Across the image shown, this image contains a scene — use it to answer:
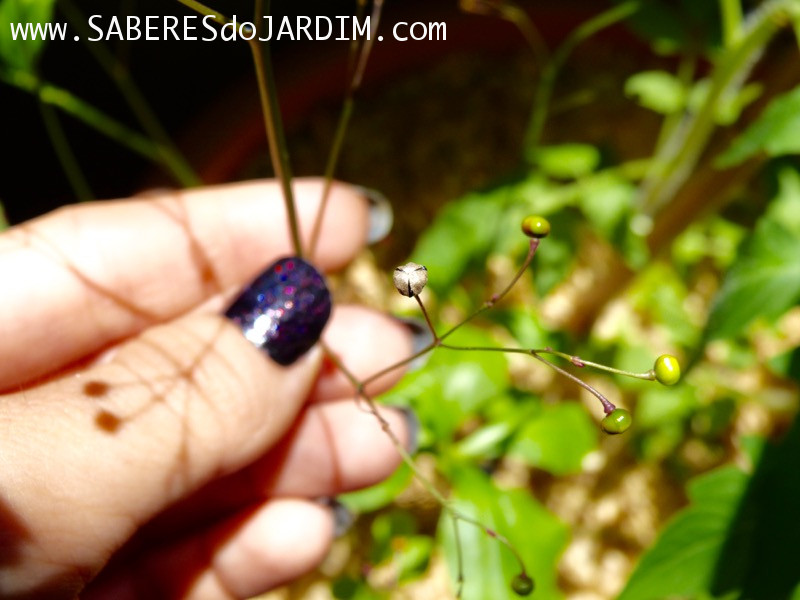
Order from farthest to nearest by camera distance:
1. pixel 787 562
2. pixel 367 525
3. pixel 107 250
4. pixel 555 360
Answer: pixel 367 525 → pixel 555 360 → pixel 107 250 → pixel 787 562

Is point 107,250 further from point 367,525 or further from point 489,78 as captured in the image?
point 489,78

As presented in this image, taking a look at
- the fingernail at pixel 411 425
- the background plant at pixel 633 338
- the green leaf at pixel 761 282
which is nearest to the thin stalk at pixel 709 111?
the background plant at pixel 633 338

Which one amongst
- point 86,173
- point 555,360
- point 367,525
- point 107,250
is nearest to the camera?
point 107,250

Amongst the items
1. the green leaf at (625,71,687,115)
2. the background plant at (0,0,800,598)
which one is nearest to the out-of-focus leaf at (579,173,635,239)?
the background plant at (0,0,800,598)

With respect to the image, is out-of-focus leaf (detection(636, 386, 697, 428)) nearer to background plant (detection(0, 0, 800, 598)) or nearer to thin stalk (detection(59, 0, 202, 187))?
background plant (detection(0, 0, 800, 598))

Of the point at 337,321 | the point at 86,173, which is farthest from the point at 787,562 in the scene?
the point at 86,173

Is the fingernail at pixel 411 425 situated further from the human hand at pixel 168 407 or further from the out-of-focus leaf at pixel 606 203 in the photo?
the out-of-focus leaf at pixel 606 203
